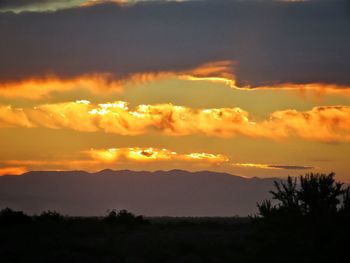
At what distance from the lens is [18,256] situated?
1280 inches

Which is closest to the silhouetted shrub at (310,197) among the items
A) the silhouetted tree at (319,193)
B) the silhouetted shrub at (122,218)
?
the silhouetted tree at (319,193)

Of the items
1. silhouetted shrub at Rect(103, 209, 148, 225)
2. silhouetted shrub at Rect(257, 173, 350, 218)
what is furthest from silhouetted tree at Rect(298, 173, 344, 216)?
silhouetted shrub at Rect(103, 209, 148, 225)

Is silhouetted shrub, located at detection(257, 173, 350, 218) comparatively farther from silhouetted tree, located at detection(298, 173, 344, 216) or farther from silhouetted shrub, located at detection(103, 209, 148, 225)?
silhouetted shrub, located at detection(103, 209, 148, 225)

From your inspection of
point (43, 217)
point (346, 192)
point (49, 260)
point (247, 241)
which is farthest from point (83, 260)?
point (43, 217)

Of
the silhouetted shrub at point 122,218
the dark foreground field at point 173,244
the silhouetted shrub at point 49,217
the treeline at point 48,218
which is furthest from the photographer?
the silhouetted shrub at point 122,218

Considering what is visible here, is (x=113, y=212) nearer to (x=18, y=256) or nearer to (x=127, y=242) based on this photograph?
(x=127, y=242)

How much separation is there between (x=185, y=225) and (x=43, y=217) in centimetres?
1019

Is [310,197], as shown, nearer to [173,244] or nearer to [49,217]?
[173,244]

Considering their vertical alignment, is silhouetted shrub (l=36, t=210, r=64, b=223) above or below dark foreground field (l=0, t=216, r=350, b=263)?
above

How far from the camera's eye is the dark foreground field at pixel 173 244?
31.0 metres

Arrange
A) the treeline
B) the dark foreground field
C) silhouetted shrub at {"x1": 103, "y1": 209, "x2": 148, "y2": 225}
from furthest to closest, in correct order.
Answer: silhouetted shrub at {"x1": 103, "y1": 209, "x2": 148, "y2": 225} < the treeline < the dark foreground field

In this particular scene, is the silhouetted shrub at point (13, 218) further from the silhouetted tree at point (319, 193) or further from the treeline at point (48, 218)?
the silhouetted tree at point (319, 193)

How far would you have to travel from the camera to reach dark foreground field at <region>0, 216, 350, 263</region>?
3103 cm

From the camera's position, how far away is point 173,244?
122 ft
